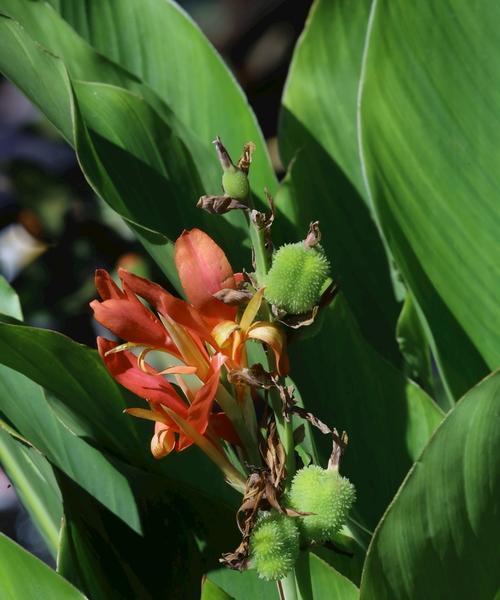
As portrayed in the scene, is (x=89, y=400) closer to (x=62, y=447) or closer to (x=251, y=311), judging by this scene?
(x=62, y=447)

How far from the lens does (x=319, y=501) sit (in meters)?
0.60

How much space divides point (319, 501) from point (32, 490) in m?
0.59

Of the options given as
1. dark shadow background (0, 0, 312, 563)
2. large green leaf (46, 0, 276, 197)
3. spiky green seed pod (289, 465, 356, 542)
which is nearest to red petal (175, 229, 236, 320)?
spiky green seed pod (289, 465, 356, 542)

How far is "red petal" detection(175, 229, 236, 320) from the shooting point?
65cm

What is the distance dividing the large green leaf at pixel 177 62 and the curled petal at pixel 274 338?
56 cm

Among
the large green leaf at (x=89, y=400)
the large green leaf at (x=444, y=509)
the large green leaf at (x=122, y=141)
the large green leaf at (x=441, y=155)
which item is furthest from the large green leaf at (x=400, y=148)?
the large green leaf at (x=444, y=509)

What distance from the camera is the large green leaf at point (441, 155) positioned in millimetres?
1033

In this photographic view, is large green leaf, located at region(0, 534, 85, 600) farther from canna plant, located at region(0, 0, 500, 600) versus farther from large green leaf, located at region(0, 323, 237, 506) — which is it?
large green leaf, located at region(0, 323, 237, 506)

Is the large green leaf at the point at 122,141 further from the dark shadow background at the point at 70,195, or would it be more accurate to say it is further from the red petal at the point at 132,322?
the dark shadow background at the point at 70,195

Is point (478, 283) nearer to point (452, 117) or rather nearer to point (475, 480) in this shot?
point (452, 117)

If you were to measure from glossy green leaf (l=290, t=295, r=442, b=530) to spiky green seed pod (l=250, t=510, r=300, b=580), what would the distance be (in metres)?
0.42

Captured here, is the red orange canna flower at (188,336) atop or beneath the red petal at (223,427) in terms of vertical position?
atop

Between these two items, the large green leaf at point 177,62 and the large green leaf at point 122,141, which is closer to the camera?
the large green leaf at point 122,141

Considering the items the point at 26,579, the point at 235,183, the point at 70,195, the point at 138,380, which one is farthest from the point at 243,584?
the point at 70,195
